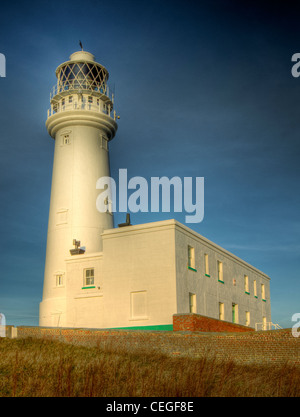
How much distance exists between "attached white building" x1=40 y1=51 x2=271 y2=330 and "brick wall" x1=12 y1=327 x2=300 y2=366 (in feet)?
15.6

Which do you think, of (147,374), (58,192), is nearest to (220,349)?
(147,374)

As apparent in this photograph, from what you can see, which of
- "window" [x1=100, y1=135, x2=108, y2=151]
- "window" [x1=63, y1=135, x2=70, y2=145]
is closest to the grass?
"window" [x1=63, y1=135, x2=70, y2=145]

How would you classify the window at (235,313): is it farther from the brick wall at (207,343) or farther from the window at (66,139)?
the window at (66,139)

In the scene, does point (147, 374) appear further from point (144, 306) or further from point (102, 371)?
point (144, 306)

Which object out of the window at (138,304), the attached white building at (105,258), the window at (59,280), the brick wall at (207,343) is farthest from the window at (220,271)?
the brick wall at (207,343)

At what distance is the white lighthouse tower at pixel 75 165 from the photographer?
30.4m

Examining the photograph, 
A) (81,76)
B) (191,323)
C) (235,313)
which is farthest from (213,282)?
(81,76)

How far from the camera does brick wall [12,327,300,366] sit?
17.2m

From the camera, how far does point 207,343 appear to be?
1841 centimetres

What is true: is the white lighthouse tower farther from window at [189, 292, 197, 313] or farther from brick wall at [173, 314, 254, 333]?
brick wall at [173, 314, 254, 333]

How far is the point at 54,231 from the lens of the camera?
31484 mm

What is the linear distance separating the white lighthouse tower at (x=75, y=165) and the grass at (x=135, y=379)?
1378 centimetres

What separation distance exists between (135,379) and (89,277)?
1569 centimetres
